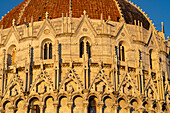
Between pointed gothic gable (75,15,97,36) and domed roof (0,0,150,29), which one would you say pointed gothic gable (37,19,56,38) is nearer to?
domed roof (0,0,150,29)

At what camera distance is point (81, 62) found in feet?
142

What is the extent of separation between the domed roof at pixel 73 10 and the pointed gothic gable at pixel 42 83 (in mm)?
6680

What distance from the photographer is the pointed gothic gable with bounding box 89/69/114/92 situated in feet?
140

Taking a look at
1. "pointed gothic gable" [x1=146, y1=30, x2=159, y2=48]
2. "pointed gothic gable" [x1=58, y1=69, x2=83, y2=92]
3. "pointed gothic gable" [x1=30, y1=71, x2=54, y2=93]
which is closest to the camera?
"pointed gothic gable" [x1=58, y1=69, x2=83, y2=92]

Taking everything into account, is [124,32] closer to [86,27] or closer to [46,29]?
[86,27]

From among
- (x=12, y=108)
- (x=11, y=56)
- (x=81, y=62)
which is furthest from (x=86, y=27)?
(x=12, y=108)

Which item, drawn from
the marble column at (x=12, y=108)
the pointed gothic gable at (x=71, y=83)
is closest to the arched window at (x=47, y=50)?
the pointed gothic gable at (x=71, y=83)

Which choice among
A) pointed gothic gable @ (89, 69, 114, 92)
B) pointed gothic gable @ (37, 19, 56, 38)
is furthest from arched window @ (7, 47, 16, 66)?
pointed gothic gable @ (89, 69, 114, 92)

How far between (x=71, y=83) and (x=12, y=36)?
872cm

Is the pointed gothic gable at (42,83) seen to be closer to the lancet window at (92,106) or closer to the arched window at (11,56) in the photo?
the lancet window at (92,106)

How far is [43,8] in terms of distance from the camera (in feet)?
157

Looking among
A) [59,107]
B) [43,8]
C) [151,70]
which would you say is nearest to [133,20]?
[151,70]

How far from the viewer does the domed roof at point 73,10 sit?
4675 cm

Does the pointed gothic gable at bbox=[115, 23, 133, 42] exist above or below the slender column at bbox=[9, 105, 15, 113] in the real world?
above
